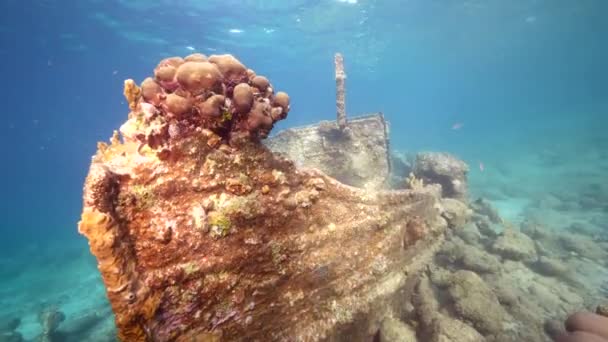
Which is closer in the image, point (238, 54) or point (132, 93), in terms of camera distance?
point (132, 93)

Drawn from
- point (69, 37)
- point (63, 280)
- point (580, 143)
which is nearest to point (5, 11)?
point (69, 37)

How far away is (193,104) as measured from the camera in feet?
8.79

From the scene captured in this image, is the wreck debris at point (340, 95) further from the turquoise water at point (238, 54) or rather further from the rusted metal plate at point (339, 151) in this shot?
the turquoise water at point (238, 54)

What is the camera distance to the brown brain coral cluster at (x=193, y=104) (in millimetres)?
2607

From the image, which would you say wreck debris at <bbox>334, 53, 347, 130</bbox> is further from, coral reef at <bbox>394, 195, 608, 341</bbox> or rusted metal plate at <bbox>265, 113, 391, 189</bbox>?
coral reef at <bbox>394, 195, 608, 341</bbox>

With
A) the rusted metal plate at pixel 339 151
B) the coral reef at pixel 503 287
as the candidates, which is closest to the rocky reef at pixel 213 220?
the coral reef at pixel 503 287

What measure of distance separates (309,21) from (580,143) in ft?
103

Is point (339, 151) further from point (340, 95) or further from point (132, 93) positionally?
point (132, 93)

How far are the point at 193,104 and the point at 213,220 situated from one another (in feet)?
3.49

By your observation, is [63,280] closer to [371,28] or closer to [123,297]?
[123,297]

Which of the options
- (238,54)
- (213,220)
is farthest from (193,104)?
(238,54)

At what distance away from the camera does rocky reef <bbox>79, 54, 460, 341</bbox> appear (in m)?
2.48

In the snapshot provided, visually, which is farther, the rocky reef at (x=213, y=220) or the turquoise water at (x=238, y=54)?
the turquoise water at (x=238, y=54)

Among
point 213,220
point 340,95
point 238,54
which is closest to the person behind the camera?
point 213,220
